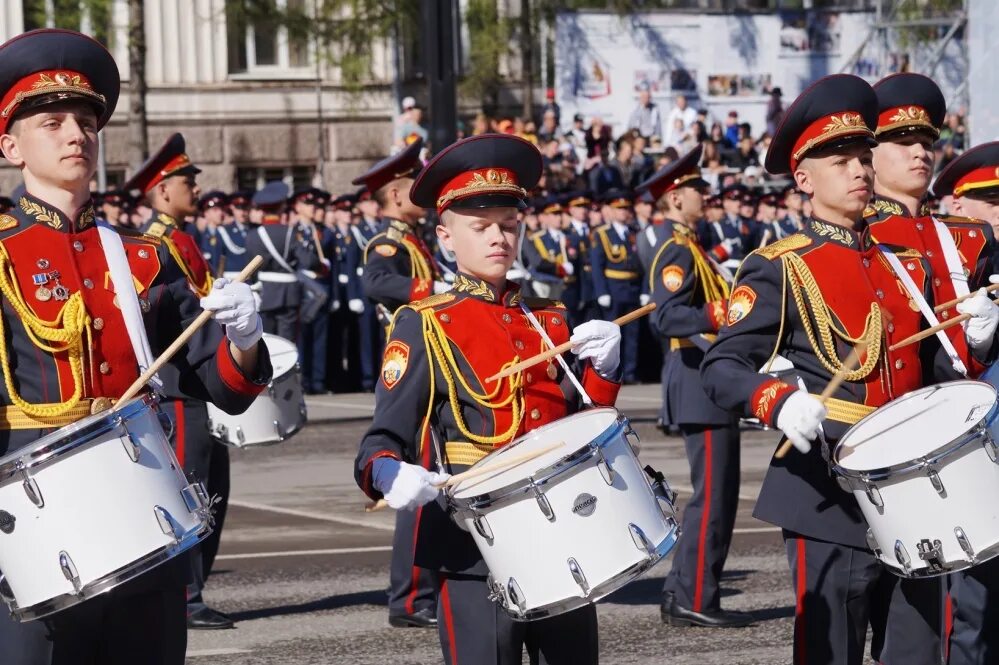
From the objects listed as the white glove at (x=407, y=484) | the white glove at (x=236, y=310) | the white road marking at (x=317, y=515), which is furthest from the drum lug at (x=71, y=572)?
the white road marking at (x=317, y=515)

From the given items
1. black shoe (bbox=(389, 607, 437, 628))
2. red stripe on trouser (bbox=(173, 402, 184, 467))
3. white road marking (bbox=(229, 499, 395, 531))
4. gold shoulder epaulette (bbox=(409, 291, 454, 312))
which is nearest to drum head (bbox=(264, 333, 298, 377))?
red stripe on trouser (bbox=(173, 402, 184, 467))

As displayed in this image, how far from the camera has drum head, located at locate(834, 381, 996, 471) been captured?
5.38m

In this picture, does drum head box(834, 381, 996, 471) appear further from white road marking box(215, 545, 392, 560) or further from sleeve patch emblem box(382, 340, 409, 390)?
white road marking box(215, 545, 392, 560)

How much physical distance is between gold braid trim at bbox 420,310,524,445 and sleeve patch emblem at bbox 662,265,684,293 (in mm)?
3477

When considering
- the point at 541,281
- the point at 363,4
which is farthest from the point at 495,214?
the point at 363,4

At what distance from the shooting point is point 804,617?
5.77 meters

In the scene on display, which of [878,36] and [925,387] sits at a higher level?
[878,36]

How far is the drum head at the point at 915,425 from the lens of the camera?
538cm

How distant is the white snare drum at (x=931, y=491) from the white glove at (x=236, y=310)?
1.63 m

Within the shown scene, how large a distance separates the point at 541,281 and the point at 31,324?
15.4m

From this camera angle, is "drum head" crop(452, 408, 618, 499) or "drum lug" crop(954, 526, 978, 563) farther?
"drum lug" crop(954, 526, 978, 563)

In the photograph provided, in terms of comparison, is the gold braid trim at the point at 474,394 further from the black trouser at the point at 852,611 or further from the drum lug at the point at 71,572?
the drum lug at the point at 71,572

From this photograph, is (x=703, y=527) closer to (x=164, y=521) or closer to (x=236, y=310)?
(x=236, y=310)

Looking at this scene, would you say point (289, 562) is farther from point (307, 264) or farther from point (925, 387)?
point (307, 264)
